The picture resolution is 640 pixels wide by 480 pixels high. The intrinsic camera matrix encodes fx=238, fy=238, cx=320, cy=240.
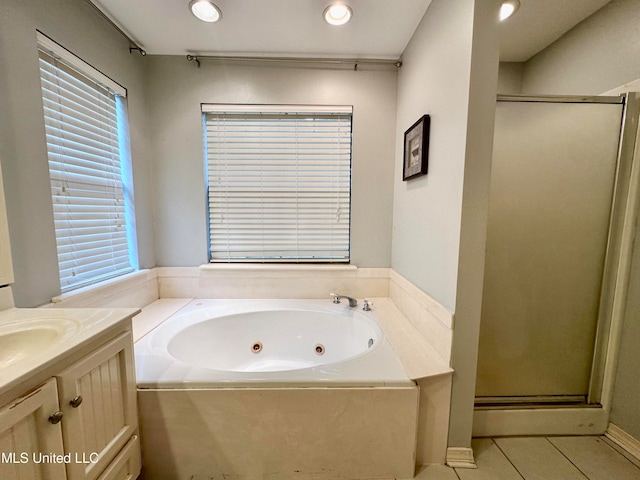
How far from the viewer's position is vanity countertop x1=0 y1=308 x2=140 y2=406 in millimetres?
636

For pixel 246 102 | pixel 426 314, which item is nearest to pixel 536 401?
pixel 426 314

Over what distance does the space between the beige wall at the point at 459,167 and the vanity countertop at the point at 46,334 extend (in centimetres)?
143

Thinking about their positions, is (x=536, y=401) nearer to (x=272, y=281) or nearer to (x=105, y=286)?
(x=272, y=281)

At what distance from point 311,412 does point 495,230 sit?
1.36 metres

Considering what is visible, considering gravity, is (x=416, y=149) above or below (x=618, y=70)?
below

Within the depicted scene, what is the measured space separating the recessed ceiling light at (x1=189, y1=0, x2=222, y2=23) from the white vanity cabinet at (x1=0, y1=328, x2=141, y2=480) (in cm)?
175

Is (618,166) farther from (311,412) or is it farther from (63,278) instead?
(63,278)

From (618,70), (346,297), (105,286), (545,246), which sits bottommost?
(346,297)

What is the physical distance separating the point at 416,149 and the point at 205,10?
4.89 ft

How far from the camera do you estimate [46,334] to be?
840mm

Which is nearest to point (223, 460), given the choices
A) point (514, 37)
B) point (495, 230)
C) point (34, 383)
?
point (34, 383)

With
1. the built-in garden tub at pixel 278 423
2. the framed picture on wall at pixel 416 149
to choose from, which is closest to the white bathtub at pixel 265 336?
the built-in garden tub at pixel 278 423

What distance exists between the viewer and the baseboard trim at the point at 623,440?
4.08 feet

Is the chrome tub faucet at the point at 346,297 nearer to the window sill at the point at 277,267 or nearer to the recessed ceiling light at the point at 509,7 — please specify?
the window sill at the point at 277,267
